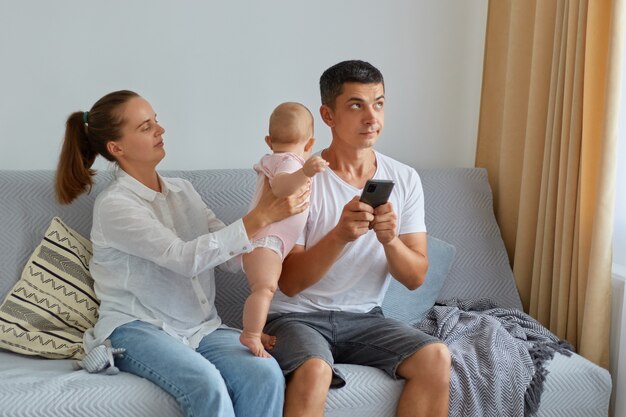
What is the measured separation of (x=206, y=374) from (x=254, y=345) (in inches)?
6.2

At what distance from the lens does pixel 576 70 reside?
2.64 meters

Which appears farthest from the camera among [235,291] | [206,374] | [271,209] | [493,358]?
[235,291]

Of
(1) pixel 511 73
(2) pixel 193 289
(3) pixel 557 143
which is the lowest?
(2) pixel 193 289

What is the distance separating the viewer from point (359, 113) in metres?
2.31

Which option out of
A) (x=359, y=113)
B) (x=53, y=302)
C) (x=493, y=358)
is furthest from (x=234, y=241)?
(x=493, y=358)

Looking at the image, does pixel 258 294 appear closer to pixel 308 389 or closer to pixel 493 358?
pixel 308 389

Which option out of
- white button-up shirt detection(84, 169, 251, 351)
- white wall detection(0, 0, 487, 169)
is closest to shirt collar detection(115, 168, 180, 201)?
white button-up shirt detection(84, 169, 251, 351)

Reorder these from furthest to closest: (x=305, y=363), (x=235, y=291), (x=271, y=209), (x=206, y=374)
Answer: (x=235, y=291) → (x=271, y=209) → (x=305, y=363) → (x=206, y=374)

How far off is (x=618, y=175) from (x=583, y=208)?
0.15 meters

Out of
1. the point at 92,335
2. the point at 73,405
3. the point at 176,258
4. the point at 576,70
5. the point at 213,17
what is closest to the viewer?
the point at 73,405

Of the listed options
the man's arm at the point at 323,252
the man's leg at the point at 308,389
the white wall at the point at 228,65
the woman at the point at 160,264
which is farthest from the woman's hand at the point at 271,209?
the white wall at the point at 228,65

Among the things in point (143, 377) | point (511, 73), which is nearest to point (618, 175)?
point (511, 73)

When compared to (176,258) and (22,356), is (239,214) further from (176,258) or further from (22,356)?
(22,356)

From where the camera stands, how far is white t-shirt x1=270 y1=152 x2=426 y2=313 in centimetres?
236
